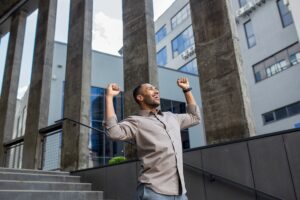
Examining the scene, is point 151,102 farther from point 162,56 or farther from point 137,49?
point 162,56

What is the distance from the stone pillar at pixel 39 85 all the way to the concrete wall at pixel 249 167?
20.7 ft

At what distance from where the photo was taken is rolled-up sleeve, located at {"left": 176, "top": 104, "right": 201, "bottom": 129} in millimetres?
2176

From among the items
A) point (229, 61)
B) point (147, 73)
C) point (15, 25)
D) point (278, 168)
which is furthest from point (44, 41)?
point (278, 168)

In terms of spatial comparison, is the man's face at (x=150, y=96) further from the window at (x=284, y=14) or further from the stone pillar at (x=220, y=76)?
the window at (x=284, y=14)

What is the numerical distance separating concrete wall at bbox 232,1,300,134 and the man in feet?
52.4

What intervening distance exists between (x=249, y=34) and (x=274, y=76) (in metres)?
3.92

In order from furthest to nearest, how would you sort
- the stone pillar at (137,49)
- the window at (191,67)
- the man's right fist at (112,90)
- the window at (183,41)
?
1. the window at (183,41)
2. the window at (191,67)
3. the stone pillar at (137,49)
4. the man's right fist at (112,90)

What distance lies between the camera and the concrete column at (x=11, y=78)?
11.1 m

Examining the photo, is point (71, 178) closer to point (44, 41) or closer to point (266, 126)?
point (44, 41)

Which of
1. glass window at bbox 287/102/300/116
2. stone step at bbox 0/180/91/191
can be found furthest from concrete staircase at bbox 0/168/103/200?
glass window at bbox 287/102/300/116

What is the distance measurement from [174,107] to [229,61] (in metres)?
14.3

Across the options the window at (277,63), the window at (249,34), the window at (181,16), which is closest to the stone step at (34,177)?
the window at (277,63)

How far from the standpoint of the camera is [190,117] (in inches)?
87.2

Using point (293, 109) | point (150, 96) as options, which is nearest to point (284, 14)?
point (293, 109)
